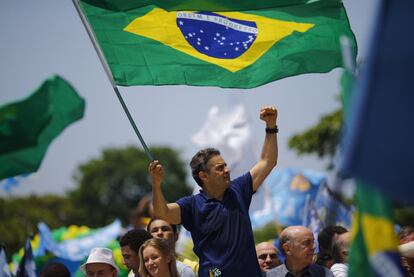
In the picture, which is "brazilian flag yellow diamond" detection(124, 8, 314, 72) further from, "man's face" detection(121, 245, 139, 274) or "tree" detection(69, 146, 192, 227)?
"tree" detection(69, 146, 192, 227)

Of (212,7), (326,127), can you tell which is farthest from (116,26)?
(326,127)

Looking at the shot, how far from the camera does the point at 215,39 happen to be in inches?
329

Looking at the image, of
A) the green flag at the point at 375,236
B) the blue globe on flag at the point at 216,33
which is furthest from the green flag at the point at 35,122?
the green flag at the point at 375,236

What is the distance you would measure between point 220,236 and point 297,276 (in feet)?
2.72

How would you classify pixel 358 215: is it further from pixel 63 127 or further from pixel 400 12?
pixel 63 127

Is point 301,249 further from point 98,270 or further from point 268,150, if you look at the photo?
point 98,270

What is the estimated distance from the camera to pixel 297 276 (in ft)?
24.8

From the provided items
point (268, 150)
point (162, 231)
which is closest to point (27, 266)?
point (162, 231)

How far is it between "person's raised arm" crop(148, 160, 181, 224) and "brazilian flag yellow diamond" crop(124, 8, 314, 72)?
1.51m

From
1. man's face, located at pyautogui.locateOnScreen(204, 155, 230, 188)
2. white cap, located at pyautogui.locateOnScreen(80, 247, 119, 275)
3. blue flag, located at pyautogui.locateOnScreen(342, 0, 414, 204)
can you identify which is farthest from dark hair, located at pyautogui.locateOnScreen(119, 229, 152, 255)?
blue flag, located at pyautogui.locateOnScreen(342, 0, 414, 204)

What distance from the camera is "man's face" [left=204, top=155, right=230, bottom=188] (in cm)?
730

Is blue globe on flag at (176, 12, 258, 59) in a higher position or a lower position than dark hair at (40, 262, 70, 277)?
higher

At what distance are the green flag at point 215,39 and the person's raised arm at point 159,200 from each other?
3.68 ft

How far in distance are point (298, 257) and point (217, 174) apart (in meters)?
0.99
